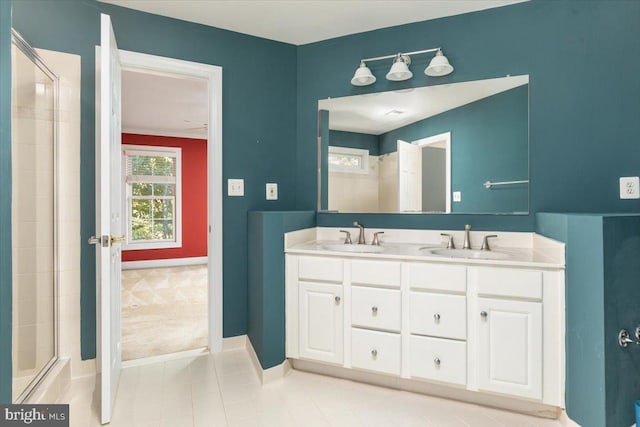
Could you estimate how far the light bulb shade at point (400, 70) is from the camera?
2414 millimetres

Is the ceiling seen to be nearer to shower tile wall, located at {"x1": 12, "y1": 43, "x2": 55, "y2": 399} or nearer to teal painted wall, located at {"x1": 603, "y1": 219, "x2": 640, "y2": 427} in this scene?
shower tile wall, located at {"x1": 12, "y1": 43, "x2": 55, "y2": 399}

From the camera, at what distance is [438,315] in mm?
1915

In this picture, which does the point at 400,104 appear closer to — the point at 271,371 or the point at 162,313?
the point at 271,371

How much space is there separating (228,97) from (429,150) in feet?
4.94

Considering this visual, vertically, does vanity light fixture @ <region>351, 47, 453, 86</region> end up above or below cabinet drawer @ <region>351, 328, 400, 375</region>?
above

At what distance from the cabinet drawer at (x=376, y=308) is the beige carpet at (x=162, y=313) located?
4.47 feet

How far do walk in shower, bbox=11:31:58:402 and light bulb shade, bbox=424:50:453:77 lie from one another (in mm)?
2290

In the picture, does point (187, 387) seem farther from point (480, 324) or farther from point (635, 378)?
point (635, 378)

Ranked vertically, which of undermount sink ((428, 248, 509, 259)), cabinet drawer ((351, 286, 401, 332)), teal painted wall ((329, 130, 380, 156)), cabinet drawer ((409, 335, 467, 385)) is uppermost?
teal painted wall ((329, 130, 380, 156))

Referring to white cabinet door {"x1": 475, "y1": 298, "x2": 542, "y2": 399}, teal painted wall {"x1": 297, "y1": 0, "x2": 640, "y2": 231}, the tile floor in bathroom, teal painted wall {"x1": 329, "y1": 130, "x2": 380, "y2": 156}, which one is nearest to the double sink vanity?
white cabinet door {"x1": 475, "y1": 298, "x2": 542, "y2": 399}

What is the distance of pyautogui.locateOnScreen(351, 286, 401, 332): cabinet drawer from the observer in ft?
6.59

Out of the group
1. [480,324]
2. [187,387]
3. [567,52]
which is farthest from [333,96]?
[187,387]

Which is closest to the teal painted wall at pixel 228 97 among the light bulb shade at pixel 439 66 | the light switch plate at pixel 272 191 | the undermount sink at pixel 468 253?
the light switch plate at pixel 272 191

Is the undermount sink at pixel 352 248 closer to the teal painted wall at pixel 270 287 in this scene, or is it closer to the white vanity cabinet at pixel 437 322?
the teal painted wall at pixel 270 287
